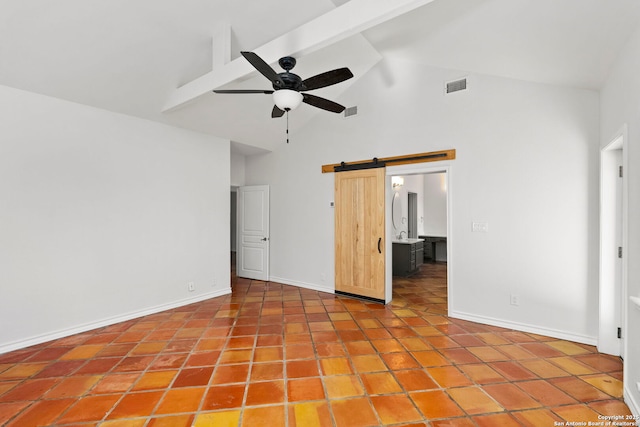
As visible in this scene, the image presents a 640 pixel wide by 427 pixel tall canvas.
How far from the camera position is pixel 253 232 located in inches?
244

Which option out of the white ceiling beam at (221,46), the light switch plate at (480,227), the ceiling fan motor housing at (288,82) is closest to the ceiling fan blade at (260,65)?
the ceiling fan motor housing at (288,82)

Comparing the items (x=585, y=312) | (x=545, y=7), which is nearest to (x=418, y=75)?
(x=545, y=7)

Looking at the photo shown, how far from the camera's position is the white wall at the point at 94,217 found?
3.07 m

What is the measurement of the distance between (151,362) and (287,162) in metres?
3.96

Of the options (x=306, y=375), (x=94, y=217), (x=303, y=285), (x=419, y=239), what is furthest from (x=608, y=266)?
(x=94, y=217)

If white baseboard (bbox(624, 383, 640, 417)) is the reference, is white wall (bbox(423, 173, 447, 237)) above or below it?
above

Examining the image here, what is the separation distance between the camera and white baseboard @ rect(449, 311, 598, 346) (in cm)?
314

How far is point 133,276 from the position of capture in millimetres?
4004

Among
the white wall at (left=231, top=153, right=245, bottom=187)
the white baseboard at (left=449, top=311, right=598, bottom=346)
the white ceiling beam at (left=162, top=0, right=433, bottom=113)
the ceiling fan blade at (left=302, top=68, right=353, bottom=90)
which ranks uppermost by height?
the white ceiling beam at (left=162, top=0, right=433, bottom=113)

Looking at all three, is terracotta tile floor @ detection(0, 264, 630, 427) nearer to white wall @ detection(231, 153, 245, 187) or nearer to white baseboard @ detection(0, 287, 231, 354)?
white baseboard @ detection(0, 287, 231, 354)

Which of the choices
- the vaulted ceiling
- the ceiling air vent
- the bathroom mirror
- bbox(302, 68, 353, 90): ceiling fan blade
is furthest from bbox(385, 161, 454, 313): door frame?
the bathroom mirror

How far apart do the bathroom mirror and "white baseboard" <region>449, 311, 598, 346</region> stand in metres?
3.45

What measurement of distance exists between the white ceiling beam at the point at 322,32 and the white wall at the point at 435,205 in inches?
261

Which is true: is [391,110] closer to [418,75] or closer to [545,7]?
[418,75]
